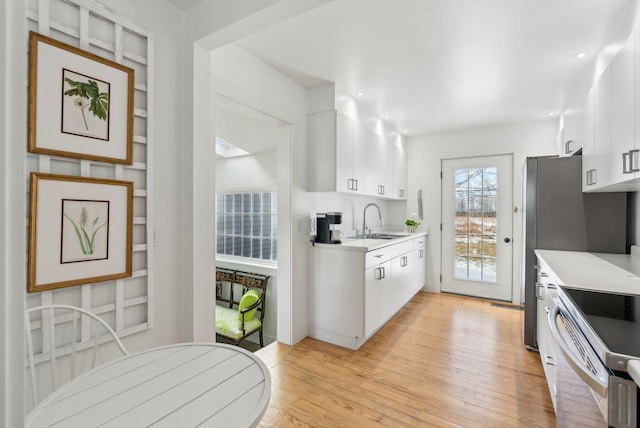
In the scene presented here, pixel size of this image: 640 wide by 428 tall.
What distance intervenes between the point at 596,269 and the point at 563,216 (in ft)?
2.64

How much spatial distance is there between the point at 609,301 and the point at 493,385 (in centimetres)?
128

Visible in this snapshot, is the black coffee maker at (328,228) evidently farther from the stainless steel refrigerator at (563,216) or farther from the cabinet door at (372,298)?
the stainless steel refrigerator at (563,216)

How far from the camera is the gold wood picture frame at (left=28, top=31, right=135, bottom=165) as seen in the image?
4.15 ft

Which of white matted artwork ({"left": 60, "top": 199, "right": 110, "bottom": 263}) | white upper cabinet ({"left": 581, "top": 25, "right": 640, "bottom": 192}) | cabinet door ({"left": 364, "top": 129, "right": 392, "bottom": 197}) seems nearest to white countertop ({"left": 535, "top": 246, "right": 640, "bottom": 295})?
white upper cabinet ({"left": 581, "top": 25, "right": 640, "bottom": 192})

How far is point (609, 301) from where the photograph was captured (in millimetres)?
1271

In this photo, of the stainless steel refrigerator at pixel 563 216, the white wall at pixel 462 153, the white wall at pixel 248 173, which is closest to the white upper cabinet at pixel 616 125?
the stainless steel refrigerator at pixel 563 216

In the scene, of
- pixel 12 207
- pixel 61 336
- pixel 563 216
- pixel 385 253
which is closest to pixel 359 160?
pixel 385 253

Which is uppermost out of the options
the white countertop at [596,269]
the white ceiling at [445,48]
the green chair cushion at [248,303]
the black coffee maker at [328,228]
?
the white ceiling at [445,48]

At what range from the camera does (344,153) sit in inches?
120

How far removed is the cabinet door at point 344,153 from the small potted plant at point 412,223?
173cm

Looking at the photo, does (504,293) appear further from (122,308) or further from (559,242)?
(122,308)

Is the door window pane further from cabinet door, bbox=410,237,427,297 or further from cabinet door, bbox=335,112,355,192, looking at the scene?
cabinet door, bbox=335,112,355,192

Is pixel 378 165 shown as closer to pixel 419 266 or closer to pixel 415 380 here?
pixel 419 266

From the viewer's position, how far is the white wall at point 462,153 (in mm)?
4020
